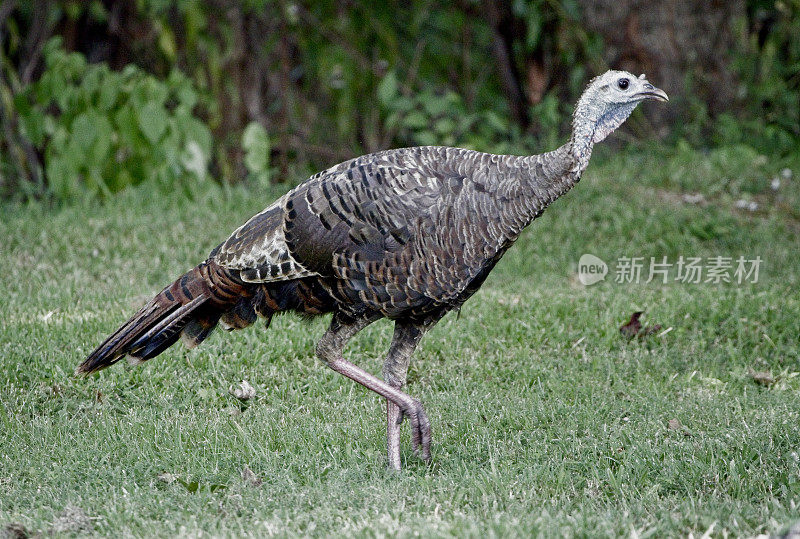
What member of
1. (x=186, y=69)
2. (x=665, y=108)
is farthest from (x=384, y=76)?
(x=665, y=108)

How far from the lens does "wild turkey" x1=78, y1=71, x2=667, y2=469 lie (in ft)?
13.6

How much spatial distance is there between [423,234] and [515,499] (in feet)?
3.68

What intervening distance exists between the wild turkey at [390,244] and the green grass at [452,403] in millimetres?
448

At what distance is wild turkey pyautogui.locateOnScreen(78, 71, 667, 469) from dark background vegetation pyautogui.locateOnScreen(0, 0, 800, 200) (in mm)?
4180

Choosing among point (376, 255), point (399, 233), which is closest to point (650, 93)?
point (399, 233)

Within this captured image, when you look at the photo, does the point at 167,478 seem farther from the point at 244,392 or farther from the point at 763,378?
the point at 763,378

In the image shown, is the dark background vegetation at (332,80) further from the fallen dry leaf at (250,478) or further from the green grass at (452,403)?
the fallen dry leaf at (250,478)

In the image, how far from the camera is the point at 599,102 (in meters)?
4.25

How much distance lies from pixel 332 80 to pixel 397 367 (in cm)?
587

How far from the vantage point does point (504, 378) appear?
546 cm

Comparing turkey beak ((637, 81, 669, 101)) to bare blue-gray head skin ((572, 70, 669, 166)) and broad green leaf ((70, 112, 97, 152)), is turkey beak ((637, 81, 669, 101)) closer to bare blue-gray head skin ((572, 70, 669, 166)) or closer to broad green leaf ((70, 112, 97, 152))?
bare blue-gray head skin ((572, 70, 669, 166))

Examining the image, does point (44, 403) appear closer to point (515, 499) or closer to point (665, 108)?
point (515, 499)

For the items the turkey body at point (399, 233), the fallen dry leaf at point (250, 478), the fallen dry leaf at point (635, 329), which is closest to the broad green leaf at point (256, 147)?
the fallen dry leaf at point (635, 329)

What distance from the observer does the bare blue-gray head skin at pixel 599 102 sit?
423 centimetres
